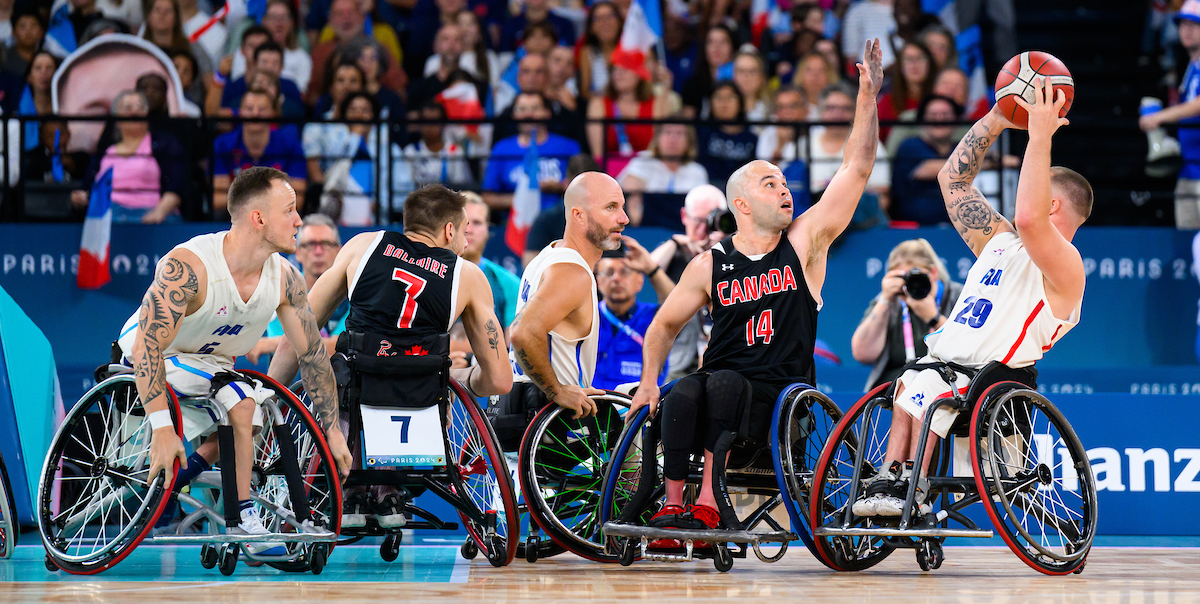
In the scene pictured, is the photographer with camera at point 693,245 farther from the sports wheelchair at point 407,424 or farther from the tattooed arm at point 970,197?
the sports wheelchair at point 407,424

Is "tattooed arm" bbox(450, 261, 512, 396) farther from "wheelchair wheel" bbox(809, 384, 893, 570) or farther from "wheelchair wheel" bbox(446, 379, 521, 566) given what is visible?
"wheelchair wheel" bbox(809, 384, 893, 570)

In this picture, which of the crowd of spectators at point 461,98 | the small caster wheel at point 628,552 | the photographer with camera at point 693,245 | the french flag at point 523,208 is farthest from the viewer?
the crowd of spectators at point 461,98

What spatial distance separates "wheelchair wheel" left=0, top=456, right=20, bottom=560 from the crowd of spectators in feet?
13.1

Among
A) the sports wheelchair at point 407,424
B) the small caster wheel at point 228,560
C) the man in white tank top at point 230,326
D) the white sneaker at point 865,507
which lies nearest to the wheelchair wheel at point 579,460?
the sports wheelchair at point 407,424

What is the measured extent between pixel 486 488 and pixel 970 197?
2.41m

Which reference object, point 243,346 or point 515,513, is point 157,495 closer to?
point 243,346

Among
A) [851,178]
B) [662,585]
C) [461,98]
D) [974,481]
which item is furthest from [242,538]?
[461,98]

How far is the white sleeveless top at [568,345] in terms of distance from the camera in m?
5.20

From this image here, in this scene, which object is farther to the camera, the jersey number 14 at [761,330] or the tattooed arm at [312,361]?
the jersey number 14 at [761,330]

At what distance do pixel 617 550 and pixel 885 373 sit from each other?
2.51 m

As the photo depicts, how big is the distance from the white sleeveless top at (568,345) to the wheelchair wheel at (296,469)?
96cm

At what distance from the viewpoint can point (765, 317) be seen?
188 inches

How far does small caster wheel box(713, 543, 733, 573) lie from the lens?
458 centimetres

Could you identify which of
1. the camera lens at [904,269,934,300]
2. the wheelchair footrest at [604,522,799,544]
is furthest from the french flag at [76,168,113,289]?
the camera lens at [904,269,934,300]
